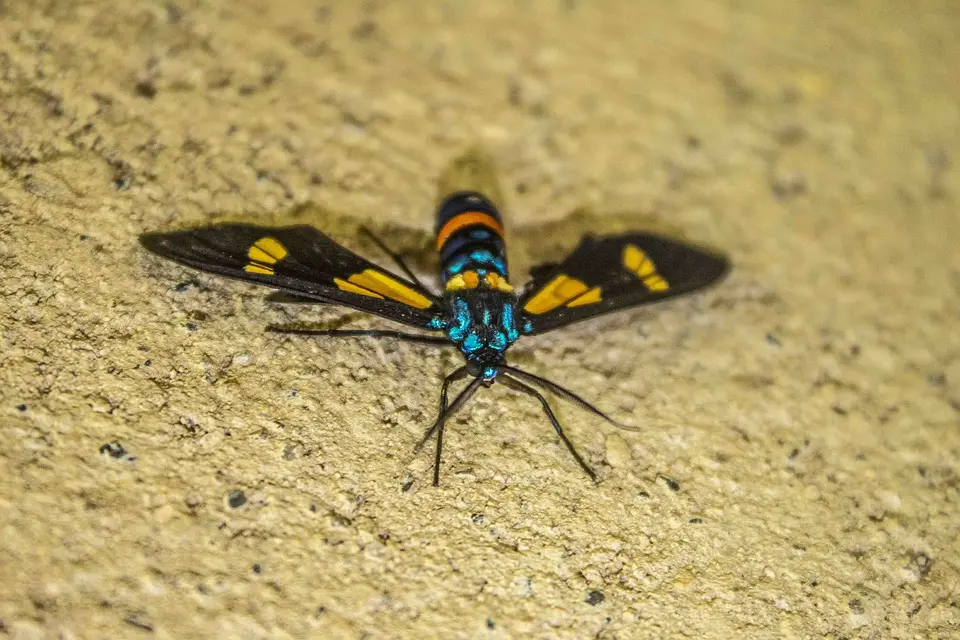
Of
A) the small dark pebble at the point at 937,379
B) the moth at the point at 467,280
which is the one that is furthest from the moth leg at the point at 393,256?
the small dark pebble at the point at 937,379

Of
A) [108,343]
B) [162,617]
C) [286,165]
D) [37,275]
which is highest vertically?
[286,165]

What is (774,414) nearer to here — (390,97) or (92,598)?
(390,97)

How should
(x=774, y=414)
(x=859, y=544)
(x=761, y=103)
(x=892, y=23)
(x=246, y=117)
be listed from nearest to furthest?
(x=859, y=544)
(x=774, y=414)
(x=246, y=117)
(x=761, y=103)
(x=892, y=23)

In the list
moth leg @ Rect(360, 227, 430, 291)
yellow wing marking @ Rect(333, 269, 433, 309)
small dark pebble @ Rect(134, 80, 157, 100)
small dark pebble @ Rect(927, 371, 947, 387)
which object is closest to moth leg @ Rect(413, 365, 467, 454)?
yellow wing marking @ Rect(333, 269, 433, 309)

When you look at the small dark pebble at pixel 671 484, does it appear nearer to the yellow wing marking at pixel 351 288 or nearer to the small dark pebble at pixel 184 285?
the yellow wing marking at pixel 351 288

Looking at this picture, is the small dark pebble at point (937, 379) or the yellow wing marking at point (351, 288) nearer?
the yellow wing marking at point (351, 288)

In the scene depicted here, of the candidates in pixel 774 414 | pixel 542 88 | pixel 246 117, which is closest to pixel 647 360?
pixel 774 414

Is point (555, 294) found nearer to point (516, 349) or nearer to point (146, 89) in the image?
point (516, 349)
